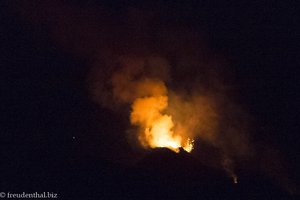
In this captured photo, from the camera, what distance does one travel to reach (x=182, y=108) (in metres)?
43.6

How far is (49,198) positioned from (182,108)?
62.2ft

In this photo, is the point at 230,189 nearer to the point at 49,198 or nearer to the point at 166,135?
the point at 166,135

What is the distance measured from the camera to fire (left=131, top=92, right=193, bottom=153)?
36.5 m

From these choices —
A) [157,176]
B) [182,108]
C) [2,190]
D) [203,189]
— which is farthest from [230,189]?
[2,190]

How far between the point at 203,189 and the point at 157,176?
3.51m

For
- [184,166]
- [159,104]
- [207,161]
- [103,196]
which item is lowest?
[103,196]

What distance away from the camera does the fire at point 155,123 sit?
36.5 m

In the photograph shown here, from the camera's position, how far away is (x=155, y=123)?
37.3 meters

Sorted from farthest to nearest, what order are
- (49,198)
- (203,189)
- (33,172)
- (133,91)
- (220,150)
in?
1. (220,150)
2. (133,91)
3. (33,172)
4. (203,189)
5. (49,198)

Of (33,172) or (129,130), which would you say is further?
(129,130)

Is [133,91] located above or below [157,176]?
above

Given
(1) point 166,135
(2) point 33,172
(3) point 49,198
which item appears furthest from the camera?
(1) point 166,135

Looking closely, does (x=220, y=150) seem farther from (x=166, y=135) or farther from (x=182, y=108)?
(x=166, y=135)

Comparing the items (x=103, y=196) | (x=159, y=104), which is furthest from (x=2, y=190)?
(x=159, y=104)
